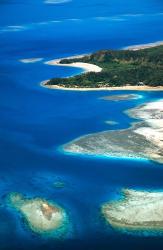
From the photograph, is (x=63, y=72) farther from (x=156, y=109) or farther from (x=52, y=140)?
(x=52, y=140)

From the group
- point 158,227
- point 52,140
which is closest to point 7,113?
point 52,140

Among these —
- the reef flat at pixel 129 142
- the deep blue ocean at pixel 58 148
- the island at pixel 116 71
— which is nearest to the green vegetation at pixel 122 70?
the island at pixel 116 71

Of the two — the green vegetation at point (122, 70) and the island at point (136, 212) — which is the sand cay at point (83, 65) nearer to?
the green vegetation at point (122, 70)

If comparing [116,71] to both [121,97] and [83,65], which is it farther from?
[121,97]

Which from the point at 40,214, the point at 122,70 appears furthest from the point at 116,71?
the point at 40,214

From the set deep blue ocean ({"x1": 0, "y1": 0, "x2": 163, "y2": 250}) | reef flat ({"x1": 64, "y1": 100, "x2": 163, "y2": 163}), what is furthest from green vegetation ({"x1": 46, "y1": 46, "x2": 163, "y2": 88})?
reef flat ({"x1": 64, "y1": 100, "x2": 163, "y2": 163})

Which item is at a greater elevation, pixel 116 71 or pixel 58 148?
pixel 116 71

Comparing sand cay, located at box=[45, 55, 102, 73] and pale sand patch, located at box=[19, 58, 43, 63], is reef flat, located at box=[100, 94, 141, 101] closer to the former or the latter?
sand cay, located at box=[45, 55, 102, 73]

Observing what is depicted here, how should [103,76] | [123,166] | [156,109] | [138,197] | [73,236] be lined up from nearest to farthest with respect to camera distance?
1. [73,236]
2. [138,197]
3. [123,166]
4. [156,109]
5. [103,76]
